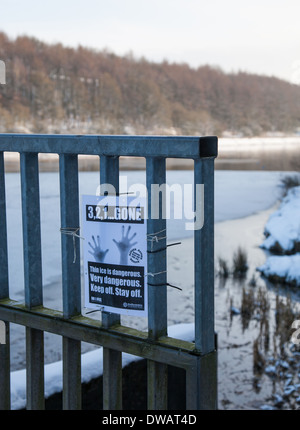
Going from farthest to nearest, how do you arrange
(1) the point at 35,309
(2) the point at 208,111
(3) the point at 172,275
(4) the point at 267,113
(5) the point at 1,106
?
(4) the point at 267,113 → (2) the point at 208,111 → (5) the point at 1,106 → (3) the point at 172,275 → (1) the point at 35,309

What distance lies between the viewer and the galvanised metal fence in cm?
148

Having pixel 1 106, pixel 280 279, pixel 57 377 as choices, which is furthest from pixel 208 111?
pixel 57 377

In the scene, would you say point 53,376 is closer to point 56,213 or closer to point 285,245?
point 285,245

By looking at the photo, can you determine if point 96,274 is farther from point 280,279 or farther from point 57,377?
point 280,279

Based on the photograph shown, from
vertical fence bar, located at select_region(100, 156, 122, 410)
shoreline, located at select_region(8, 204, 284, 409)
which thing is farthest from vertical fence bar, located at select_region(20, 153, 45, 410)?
shoreline, located at select_region(8, 204, 284, 409)

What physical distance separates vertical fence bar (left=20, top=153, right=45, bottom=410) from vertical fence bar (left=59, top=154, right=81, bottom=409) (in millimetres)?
114

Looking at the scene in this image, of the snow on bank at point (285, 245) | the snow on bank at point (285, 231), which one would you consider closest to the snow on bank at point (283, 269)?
the snow on bank at point (285, 245)

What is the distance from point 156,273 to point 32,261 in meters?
0.43

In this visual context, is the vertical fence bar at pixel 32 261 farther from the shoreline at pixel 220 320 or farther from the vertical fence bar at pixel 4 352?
the shoreline at pixel 220 320

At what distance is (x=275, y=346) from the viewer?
6324 millimetres

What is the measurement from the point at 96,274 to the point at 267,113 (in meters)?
81.0

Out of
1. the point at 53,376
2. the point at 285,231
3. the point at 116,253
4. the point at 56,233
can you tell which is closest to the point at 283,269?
the point at 285,231

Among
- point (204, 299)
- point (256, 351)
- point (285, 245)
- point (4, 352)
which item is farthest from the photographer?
point (285, 245)

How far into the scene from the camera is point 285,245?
43.3ft
